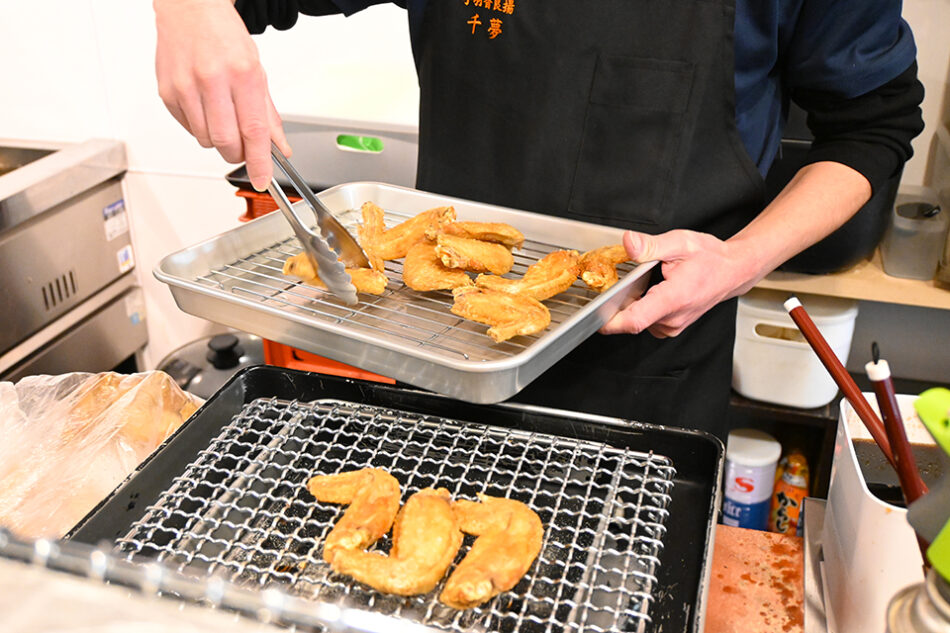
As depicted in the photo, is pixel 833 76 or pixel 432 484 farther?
pixel 833 76

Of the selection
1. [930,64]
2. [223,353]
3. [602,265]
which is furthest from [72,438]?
[930,64]

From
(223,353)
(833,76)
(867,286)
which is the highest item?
(833,76)

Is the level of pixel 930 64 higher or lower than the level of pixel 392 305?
higher

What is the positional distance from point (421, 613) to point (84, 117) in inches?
106

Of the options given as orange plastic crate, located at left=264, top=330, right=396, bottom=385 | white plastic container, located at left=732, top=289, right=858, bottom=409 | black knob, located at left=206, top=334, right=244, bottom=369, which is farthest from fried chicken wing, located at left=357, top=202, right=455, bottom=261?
black knob, located at left=206, top=334, right=244, bottom=369

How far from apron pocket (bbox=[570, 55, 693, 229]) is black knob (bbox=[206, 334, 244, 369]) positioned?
1551 millimetres

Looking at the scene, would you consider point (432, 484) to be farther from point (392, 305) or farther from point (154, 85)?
point (154, 85)

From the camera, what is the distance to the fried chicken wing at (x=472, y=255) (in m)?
1.30

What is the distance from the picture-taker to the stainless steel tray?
1.04m

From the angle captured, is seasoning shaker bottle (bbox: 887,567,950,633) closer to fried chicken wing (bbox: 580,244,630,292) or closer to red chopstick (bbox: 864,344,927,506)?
red chopstick (bbox: 864,344,927,506)

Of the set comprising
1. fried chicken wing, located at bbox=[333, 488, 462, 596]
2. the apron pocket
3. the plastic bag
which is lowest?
the plastic bag

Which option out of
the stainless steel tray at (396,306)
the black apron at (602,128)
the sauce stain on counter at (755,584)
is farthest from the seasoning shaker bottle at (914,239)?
the sauce stain on counter at (755,584)

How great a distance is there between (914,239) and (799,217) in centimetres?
103

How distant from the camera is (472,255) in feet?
4.34
